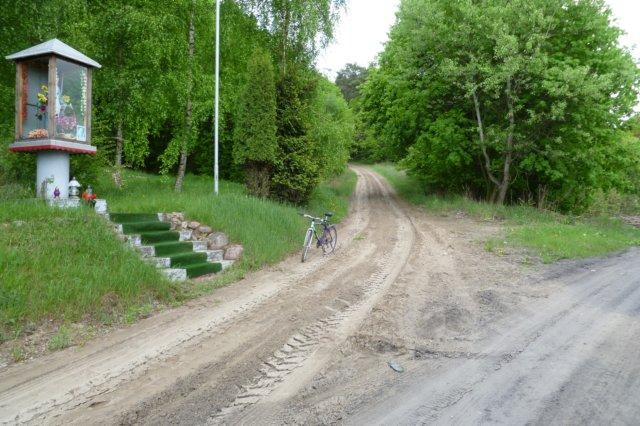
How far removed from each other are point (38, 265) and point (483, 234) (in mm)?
12151

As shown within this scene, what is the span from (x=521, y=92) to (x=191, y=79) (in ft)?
43.8

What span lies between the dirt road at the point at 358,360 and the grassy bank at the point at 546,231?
11.2 ft

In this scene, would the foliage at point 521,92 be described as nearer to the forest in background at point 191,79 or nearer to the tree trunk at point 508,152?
the tree trunk at point 508,152

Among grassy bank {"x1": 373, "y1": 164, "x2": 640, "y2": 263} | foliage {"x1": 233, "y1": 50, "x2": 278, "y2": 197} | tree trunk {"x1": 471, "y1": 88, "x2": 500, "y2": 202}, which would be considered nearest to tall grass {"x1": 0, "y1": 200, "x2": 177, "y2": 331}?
foliage {"x1": 233, "y1": 50, "x2": 278, "y2": 197}

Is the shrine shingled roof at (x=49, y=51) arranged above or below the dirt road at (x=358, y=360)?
above

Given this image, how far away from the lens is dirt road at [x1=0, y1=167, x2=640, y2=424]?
3.76m

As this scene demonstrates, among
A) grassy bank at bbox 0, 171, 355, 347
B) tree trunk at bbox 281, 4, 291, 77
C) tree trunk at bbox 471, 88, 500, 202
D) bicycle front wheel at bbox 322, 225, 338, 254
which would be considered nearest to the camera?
grassy bank at bbox 0, 171, 355, 347

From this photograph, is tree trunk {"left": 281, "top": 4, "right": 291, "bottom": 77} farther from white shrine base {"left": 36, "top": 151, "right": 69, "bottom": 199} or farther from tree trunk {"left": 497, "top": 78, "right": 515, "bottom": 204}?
white shrine base {"left": 36, "top": 151, "right": 69, "bottom": 199}

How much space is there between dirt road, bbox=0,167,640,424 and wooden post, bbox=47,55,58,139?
4.82 meters

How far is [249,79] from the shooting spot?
1360 cm

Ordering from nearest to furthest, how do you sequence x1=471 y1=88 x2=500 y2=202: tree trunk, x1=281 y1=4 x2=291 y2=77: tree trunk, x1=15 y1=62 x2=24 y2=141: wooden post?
x1=15 y1=62 x2=24 y2=141: wooden post, x1=281 y1=4 x2=291 y2=77: tree trunk, x1=471 y1=88 x2=500 y2=202: tree trunk

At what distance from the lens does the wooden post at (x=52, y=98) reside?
8.39 meters

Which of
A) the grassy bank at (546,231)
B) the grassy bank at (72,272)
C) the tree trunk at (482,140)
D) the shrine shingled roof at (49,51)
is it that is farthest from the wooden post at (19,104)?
the tree trunk at (482,140)

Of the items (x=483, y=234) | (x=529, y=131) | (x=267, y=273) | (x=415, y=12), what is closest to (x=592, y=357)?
(x=267, y=273)
